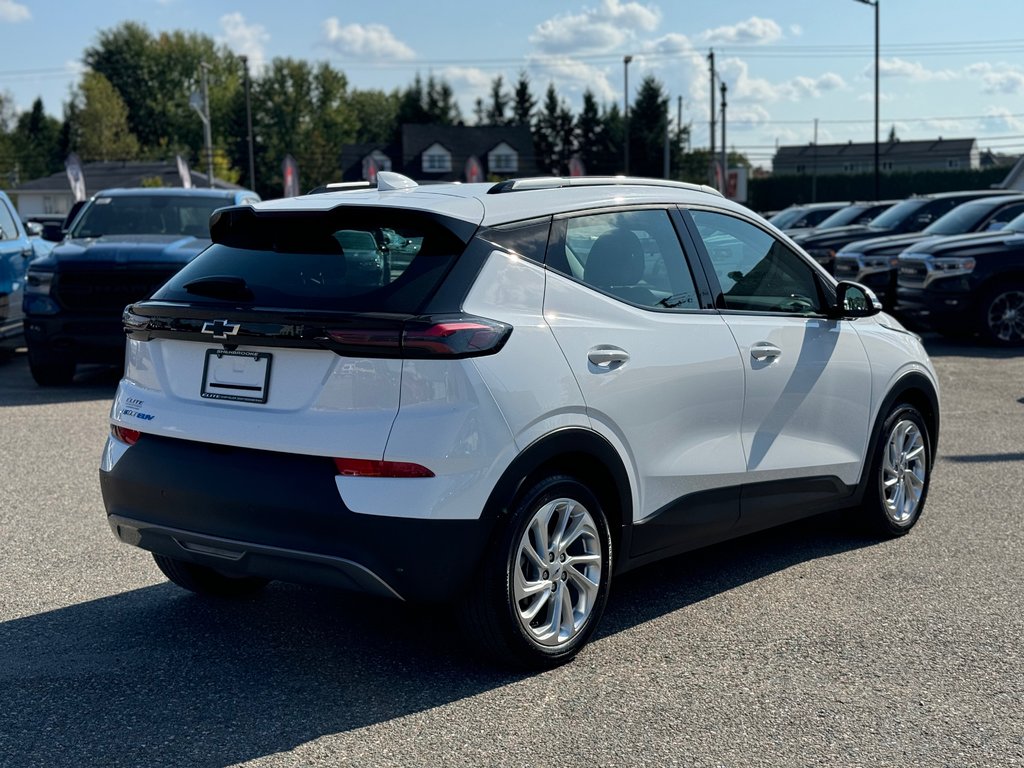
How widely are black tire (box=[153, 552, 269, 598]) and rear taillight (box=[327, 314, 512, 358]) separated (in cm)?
153

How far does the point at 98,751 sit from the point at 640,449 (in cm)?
213

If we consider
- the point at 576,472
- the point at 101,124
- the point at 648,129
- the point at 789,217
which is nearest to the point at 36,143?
the point at 101,124

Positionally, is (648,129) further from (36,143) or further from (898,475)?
(898,475)

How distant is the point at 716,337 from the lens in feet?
16.4

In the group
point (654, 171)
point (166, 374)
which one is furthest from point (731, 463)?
point (654, 171)

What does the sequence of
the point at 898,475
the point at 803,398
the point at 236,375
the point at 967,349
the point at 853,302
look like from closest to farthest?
1. the point at 236,375
2. the point at 803,398
3. the point at 853,302
4. the point at 898,475
5. the point at 967,349

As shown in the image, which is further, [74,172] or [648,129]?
[648,129]

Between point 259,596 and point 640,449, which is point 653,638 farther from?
point 259,596

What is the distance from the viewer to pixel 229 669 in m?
4.37

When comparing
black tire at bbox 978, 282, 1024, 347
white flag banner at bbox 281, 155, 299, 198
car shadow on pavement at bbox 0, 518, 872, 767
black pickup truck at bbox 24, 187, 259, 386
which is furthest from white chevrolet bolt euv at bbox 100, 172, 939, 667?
white flag banner at bbox 281, 155, 299, 198

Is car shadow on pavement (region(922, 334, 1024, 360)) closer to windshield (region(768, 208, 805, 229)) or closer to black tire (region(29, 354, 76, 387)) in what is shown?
black tire (region(29, 354, 76, 387))

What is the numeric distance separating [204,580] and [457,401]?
181 centimetres

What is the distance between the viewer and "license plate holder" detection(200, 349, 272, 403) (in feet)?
13.5

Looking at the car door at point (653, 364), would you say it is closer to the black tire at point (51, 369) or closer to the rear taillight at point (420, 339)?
the rear taillight at point (420, 339)
